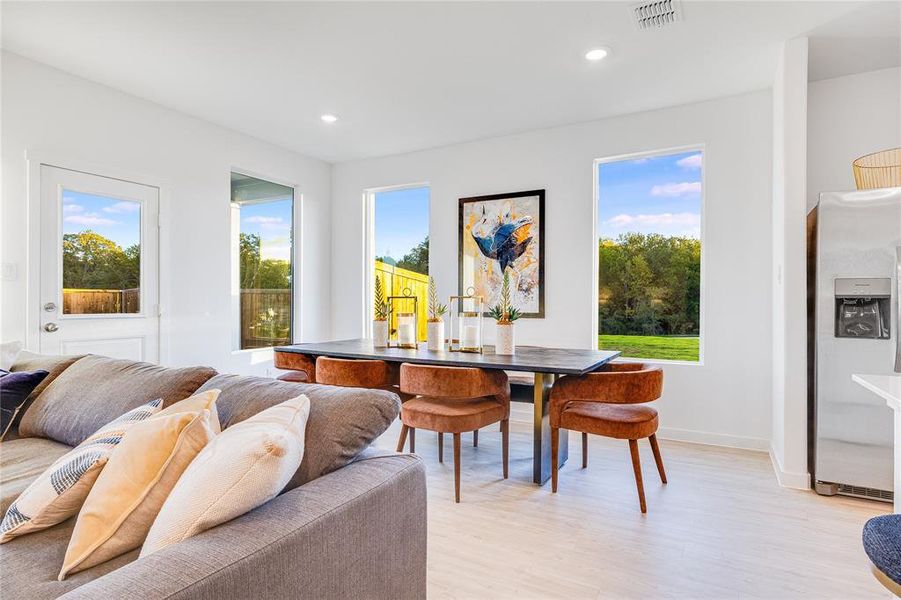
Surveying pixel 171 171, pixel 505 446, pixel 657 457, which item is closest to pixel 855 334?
pixel 657 457

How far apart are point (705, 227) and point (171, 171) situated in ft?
14.4

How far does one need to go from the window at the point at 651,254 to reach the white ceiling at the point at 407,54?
1.82 feet

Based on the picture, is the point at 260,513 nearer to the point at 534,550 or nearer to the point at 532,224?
the point at 534,550

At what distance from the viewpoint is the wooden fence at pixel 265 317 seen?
182 inches

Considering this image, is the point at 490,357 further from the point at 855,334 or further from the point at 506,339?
the point at 855,334

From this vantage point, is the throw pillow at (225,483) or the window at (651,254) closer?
the throw pillow at (225,483)

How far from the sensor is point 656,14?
258cm

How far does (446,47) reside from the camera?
2924mm

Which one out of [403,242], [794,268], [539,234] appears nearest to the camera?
[794,268]

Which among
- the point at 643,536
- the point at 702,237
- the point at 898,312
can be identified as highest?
the point at 702,237

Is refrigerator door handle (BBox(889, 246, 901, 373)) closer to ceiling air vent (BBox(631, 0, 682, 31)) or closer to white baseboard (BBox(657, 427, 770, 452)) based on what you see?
white baseboard (BBox(657, 427, 770, 452))

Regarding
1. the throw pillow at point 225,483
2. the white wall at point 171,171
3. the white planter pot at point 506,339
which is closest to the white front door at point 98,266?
the white wall at point 171,171

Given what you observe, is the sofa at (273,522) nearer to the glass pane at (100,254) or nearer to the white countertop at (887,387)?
the white countertop at (887,387)

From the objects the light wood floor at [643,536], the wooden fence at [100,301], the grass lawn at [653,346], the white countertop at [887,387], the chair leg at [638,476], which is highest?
the wooden fence at [100,301]
